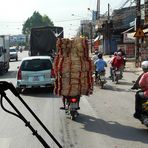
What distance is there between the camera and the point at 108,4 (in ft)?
224

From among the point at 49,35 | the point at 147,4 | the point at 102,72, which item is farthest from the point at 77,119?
the point at 147,4

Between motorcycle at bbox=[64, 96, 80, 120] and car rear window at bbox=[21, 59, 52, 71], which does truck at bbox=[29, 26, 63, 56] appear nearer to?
car rear window at bbox=[21, 59, 52, 71]

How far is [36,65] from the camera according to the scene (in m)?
18.1

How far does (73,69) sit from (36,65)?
6.72m

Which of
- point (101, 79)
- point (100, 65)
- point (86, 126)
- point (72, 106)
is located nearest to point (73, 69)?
point (72, 106)

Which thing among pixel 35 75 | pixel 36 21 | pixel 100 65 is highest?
pixel 36 21

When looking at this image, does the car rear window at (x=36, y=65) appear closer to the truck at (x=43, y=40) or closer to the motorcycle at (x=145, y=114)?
the motorcycle at (x=145, y=114)

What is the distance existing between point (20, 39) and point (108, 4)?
11497 cm

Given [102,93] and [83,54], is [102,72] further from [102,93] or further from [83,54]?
[83,54]

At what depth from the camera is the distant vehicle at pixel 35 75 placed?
17797mm

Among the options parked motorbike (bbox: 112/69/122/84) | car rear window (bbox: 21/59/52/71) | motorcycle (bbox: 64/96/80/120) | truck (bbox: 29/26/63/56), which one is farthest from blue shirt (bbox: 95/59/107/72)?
truck (bbox: 29/26/63/56)

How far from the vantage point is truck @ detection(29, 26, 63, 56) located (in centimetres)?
3584

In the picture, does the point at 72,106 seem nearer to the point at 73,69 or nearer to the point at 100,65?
the point at 73,69

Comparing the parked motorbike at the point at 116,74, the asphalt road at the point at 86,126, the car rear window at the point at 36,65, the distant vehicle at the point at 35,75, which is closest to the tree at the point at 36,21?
the parked motorbike at the point at 116,74
